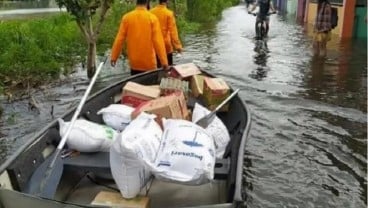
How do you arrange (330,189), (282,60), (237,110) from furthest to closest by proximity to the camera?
(282,60) < (237,110) < (330,189)

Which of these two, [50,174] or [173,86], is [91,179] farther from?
[173,86]

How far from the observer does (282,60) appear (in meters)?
13.0

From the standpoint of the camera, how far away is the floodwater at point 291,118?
5152 mm

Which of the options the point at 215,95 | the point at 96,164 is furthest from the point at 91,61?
the point at 96,164

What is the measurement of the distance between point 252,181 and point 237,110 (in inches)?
34.9

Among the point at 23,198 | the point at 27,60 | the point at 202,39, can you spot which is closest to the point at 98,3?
the point at 27,60

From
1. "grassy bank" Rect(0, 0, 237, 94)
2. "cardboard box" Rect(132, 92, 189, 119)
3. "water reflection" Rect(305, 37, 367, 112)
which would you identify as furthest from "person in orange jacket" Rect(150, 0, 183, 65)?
"cardboard box" Rect(132, 92, 189, 119)

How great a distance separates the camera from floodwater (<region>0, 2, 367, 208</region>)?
515 cm

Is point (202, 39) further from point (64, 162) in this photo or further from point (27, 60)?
point (64, 162)

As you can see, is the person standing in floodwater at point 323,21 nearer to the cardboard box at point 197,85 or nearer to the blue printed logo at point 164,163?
the cardboard box at point 197,85

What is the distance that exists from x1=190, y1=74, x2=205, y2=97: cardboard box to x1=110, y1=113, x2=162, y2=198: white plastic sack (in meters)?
2.87

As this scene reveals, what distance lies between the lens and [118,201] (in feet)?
11.1

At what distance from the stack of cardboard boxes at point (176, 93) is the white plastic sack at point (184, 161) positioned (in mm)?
1029

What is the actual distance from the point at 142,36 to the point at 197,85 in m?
1.20
